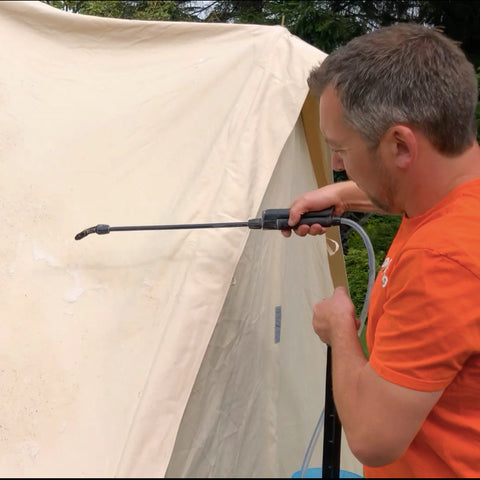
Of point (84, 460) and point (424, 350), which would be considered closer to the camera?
point (424, 350)

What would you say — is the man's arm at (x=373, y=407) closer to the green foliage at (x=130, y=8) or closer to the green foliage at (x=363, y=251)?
the green foliage at (x=363, y=251)

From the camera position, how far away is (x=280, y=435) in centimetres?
168

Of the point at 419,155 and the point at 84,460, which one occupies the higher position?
the point at 419,155

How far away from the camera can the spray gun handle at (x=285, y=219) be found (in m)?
1.29

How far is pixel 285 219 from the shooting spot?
131 centimetres

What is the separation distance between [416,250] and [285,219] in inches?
19.5

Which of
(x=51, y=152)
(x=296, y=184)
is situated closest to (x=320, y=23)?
(x=296, y=184)

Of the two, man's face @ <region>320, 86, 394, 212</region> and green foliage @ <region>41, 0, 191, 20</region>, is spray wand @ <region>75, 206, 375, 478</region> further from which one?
green foliage @ <region>41, 0, 191, 20</region>

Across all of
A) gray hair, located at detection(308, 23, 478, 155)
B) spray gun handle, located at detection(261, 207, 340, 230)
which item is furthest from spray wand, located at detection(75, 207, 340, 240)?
gray hair, located at detection(308, 23, 478, 155)

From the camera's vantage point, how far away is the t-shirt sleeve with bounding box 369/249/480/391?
81 centimetres

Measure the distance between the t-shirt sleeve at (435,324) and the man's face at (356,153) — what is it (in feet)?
0.53

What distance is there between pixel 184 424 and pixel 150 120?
82 cm

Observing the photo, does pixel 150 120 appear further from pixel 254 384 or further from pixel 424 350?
pixel 424 350

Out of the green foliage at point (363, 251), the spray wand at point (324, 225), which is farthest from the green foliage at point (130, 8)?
the spray wand at point (324, 225)
